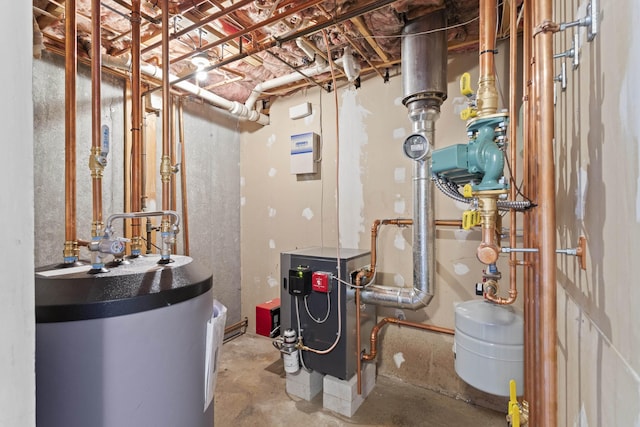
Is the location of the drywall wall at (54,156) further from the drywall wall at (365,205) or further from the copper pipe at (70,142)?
the drywall wall at (365,205)

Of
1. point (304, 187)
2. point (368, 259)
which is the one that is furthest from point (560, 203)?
point (304, 187)

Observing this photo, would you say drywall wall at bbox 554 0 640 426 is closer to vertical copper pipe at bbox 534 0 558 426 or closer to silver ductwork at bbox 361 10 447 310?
vertical copper pipe at bbox 534 0 558 426

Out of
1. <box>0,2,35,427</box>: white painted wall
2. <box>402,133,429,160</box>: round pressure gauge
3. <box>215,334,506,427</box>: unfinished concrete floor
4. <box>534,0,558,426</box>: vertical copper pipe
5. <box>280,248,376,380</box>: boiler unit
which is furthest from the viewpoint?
<box>280,248,376,380</box>: boiler unit

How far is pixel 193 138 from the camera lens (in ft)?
9.88

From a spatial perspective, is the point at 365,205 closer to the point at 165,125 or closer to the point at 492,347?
the point at 492,347

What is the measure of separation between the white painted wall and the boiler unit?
1778 millimetres

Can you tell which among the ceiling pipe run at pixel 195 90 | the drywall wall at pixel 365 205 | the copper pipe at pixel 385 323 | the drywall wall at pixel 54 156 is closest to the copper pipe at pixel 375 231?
the drywall wall at pixel 365 205

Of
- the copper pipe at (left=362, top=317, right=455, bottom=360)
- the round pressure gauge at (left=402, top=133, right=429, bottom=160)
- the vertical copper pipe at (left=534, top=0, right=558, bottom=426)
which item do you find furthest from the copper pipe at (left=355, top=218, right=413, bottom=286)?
the vertical copper pipe at (left=534, top=0, right=558, bottom=426)

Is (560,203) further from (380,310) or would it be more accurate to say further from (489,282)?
(380,310)

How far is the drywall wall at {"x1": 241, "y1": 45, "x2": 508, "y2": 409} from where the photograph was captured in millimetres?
2270

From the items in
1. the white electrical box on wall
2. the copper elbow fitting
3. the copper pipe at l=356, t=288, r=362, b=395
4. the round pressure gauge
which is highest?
the white electrical box on wall

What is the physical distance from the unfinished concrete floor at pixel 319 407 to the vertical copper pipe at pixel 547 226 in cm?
150

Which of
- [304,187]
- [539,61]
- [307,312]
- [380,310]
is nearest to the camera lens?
[539,61]

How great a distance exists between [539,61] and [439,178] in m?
0.50
